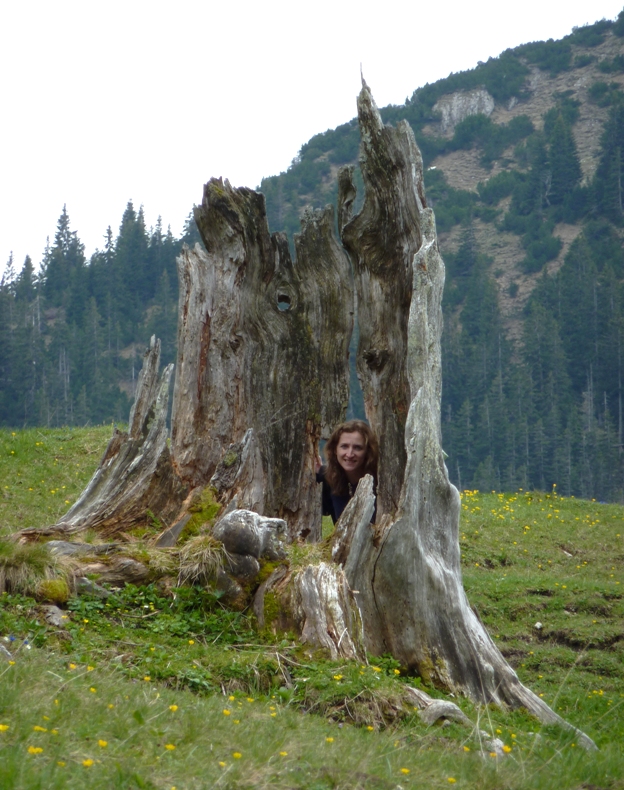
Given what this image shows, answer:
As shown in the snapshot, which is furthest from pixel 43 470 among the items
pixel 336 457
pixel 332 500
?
pixel 336 457

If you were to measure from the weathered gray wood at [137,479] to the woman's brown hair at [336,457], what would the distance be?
5.05 ft

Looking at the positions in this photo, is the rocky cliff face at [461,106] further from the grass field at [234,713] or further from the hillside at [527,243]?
the grass field at [234,713]

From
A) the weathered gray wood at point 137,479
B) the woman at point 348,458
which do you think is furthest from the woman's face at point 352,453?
the weathered gray wood at point 137,479

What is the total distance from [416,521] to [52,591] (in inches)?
117

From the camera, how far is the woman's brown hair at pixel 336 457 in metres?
8.43

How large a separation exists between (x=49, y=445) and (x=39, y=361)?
81716 millimetres

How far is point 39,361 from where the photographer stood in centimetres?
9338

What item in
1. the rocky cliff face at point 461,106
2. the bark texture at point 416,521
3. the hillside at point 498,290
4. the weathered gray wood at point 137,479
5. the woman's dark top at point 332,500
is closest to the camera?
the bark texture at point 416,521

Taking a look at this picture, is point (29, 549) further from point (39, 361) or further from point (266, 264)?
point (39, 361)

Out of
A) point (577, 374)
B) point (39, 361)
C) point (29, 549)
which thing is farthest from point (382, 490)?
point (577, 374)

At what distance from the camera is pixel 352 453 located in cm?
848

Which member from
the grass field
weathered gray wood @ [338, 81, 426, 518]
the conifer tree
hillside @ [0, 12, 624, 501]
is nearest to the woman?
weathered gray wood @ [338, 81, 426, 518]

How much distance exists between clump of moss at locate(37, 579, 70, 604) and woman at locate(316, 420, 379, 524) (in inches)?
123

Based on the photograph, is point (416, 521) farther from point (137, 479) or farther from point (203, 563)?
point (137, 479)
